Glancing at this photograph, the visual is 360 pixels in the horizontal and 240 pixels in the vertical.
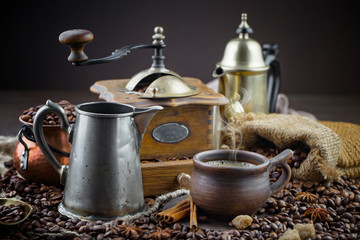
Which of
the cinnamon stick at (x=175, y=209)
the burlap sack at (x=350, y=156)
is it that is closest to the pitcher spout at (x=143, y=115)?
the cinnamon stick at (x=175, y=209)

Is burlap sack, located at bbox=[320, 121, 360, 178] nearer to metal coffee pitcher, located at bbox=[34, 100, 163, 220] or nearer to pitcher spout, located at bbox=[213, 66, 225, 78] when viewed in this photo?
pitcher spout, located at bbox=[213, 66, 225, 78]

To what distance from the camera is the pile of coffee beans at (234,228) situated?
4.41 feet

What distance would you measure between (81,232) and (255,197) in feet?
1.69

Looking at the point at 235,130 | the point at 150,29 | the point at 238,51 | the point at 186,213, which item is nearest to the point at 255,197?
the point at 186,213

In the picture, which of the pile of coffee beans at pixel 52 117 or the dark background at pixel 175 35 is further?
the dark background at pixel 175 35

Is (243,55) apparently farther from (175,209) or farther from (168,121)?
(175,209)

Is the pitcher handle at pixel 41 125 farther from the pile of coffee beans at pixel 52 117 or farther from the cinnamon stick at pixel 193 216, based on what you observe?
the cinnamon stick at pixel 193 216

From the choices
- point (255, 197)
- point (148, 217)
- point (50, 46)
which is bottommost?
point (148, 217)

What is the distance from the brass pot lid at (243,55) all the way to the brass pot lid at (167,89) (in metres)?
0.60

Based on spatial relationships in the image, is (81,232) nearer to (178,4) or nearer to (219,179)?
(219,179)

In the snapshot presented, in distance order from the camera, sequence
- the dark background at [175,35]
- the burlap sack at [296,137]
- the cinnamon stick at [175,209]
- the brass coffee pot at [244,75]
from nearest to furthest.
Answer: the cinnamon stick at [175,209]
the burlap sack at [296,137]
the brass coffee pot at [244,75]
the dark background at [175,35]

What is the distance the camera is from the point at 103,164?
4.63 feet

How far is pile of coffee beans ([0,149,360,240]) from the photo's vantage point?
1.34 meters

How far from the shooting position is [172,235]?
1.36m
